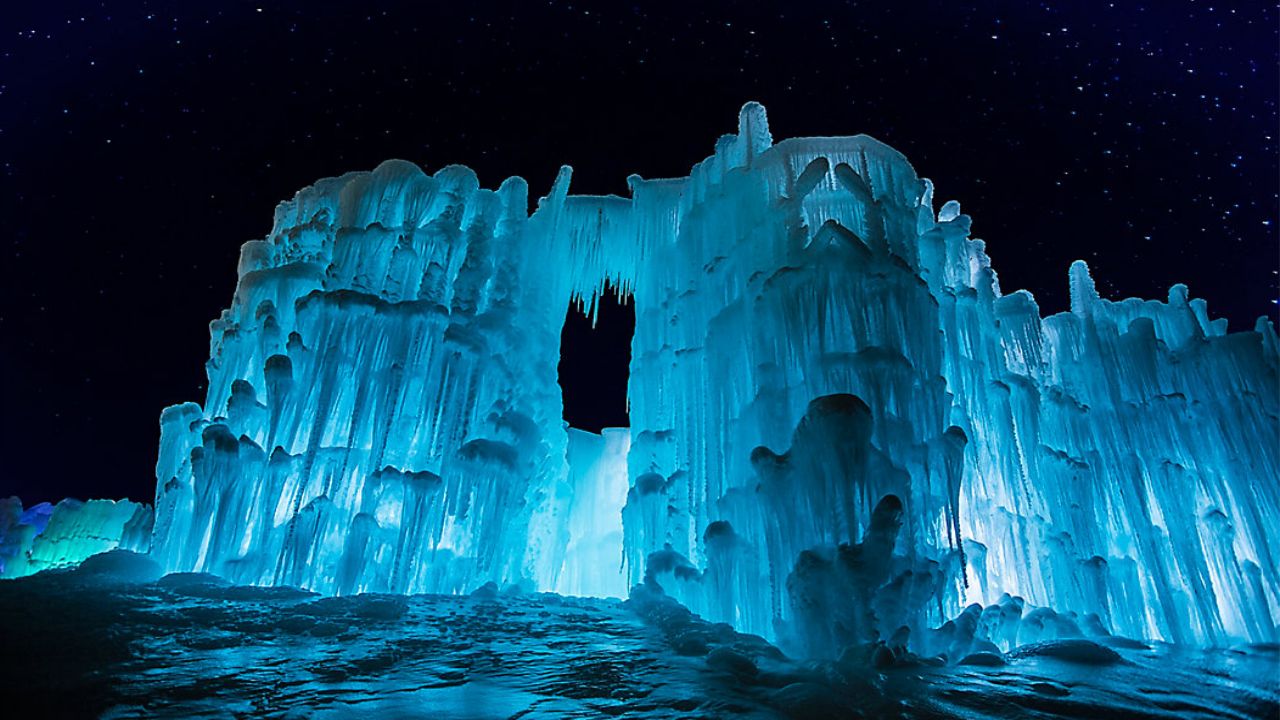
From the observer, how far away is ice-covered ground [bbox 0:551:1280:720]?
151 inches

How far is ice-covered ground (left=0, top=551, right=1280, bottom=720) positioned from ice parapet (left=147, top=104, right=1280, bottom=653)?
1534 millimetres

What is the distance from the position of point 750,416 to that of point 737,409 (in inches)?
25.1

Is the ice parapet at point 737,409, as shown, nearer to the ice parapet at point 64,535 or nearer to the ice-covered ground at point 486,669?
the ice-covered ground at point 486,669

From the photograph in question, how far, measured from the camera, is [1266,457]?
34.3 feet

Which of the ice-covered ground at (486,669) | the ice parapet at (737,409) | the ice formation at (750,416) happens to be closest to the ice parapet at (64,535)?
the ice formation at (750,416)

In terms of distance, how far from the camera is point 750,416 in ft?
27.9

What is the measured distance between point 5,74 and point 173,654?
2066 centimetres

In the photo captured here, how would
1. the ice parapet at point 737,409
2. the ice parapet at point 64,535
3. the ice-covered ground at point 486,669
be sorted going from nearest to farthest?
the ice-covered ground at point 486,669, the ice parapet at point 737,409, the ice parapet at point 64,535

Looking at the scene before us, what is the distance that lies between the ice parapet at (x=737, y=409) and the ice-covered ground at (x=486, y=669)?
5.03 feet

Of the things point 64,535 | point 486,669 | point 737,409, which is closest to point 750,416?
point 737,409

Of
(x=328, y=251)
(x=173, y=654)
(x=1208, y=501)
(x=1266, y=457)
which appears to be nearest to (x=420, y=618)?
(x=173, y=654)

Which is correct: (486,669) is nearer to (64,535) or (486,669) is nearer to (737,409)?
(737,409)

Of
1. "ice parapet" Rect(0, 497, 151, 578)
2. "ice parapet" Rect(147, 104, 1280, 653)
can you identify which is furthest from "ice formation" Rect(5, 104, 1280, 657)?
"ice parapet" Rect(0, 497, 151, 578)

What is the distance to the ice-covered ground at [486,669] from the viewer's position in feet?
12.6
